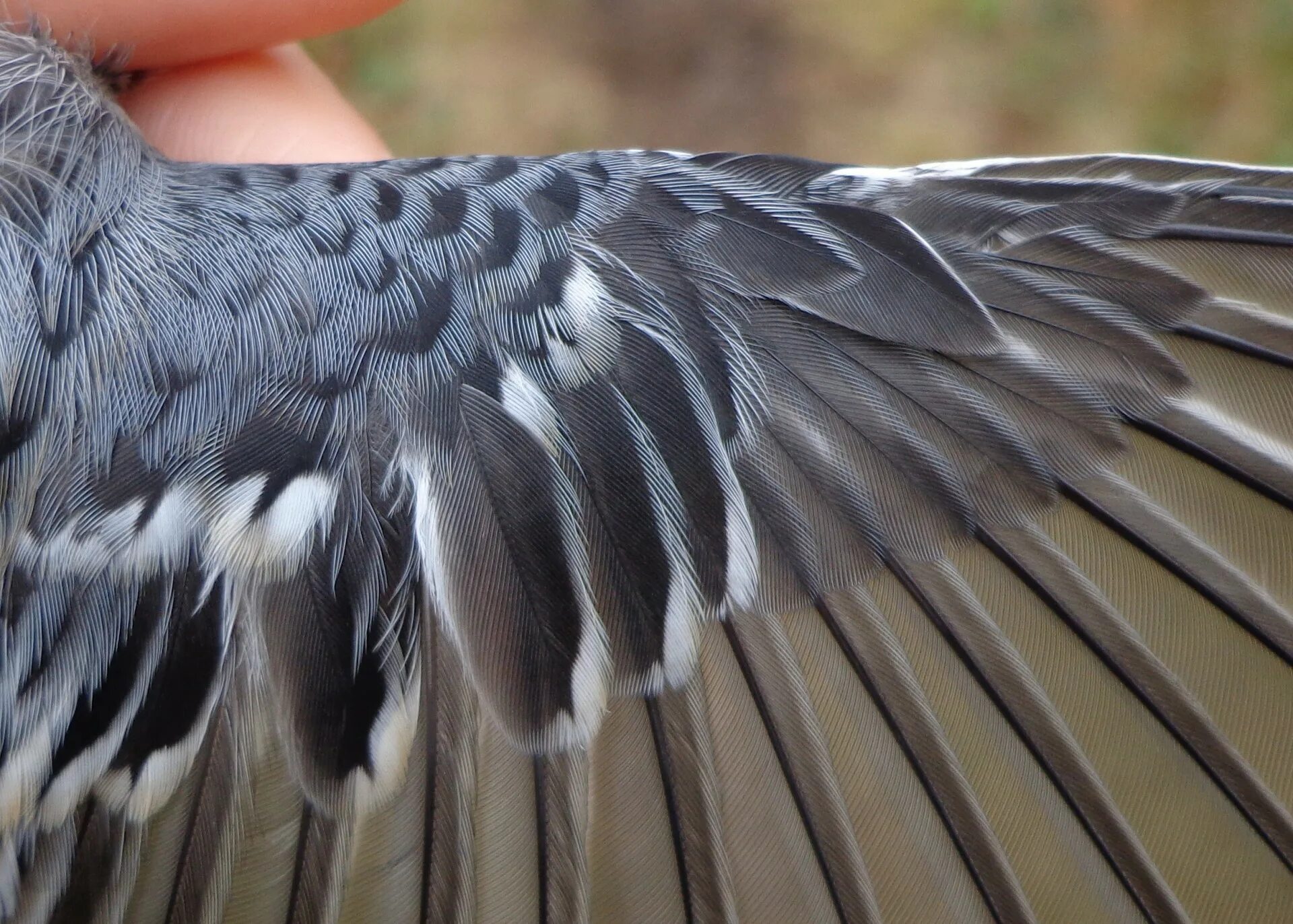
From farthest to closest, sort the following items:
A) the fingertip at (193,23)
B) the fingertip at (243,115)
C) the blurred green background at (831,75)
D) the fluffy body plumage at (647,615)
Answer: the blurred green background at (831,75) < the fingertip at (243,115) < the fingertip at (193,23) < the fluffy body plumage at (647,615)

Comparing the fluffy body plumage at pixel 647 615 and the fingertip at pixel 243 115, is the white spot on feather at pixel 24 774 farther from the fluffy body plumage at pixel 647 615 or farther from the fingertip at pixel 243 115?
the fingertip at pixel 243 115

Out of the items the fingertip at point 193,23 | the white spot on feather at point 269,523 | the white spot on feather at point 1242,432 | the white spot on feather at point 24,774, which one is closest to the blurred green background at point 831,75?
the fingertip at point 193,23

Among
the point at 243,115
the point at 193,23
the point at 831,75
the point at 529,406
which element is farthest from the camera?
the point at 831,75

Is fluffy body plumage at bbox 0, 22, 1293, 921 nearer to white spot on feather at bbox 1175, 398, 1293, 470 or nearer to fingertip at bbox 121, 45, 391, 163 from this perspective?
white spot on feather at bbox 1175, 398, 1293, 470

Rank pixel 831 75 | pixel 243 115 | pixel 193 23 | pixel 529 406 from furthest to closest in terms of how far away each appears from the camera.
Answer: pixel 831 75
pixel 243 115
pixel 193 23
pixel 529 406

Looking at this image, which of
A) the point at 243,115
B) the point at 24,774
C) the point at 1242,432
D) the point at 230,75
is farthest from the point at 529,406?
the point at 230,75

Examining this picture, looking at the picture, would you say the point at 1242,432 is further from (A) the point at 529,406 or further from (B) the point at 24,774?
(B) the point at 24,774
